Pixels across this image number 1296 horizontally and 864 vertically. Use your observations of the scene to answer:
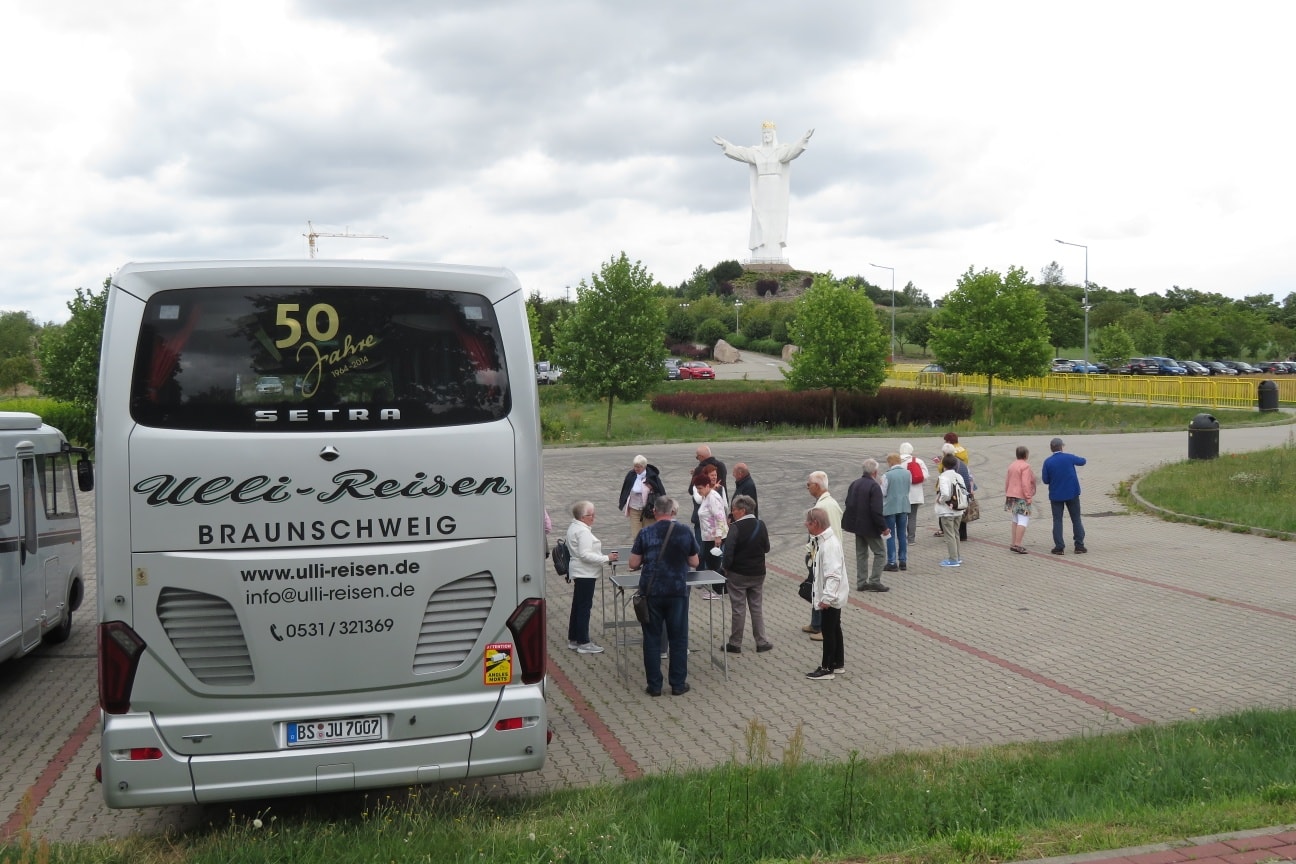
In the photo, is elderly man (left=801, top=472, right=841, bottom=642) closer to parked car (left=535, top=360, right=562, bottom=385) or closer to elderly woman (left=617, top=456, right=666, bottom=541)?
elderly woman (left=617, top=456, right=666, bottom=541)

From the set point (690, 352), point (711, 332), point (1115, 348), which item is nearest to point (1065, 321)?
point (1115, 348)

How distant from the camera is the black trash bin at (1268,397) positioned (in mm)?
42000

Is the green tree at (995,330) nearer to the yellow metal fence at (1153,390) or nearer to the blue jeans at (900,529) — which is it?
the yellow metal fence at (1153,390)

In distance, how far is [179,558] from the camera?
5.86 metres

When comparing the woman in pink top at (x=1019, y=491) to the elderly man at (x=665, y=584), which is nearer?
the elderly man at (x=665, y=584)

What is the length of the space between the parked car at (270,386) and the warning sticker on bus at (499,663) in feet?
6.03

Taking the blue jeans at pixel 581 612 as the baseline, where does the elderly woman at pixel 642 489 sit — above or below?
above

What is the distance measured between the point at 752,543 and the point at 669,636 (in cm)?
142

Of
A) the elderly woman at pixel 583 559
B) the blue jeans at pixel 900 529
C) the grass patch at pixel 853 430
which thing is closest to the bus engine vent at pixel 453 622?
the elderly woman at pixel 583 559

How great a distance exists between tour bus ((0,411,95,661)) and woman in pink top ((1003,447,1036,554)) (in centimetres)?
1169

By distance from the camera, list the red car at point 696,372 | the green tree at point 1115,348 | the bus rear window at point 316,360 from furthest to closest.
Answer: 1. the red car at point 696,372
2. the green tree at point 1115,348
3. the bus rear window at point 316,360

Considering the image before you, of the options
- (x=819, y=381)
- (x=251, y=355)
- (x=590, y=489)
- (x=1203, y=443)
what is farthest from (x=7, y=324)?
(x=251, y=355)

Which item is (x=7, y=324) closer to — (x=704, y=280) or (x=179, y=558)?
(x=704, y=280)

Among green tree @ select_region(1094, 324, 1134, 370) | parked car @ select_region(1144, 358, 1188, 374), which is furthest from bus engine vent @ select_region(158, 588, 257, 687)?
green tree @ select_region(1094, 324, 1134, 370)
